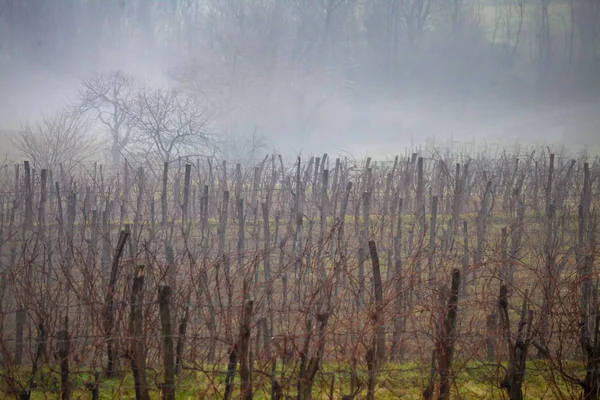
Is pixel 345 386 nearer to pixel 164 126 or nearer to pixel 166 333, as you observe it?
pixel 166 333

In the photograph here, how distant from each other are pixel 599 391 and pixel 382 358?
180 centimetres

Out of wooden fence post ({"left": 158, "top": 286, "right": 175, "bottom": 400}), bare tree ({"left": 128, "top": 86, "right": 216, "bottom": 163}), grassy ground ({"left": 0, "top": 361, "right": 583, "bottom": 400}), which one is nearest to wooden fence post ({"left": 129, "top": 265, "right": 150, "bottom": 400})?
wooden fence post ({"left": 158, "top": 286, "right": 175, "bottom": 400})

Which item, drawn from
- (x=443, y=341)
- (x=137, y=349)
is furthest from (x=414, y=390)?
(x=137, y=349)

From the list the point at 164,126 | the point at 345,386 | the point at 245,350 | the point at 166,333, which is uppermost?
the point at 164,126

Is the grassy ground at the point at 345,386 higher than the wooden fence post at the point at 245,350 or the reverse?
the reverse

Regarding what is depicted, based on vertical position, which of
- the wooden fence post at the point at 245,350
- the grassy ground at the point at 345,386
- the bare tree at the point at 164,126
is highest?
the bare tree at the point at 164,126

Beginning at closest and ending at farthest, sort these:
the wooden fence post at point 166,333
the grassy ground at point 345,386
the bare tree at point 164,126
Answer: the wooden fence post at point 166,333
the grassy ground at point 345,386
the bare tree at point 164,126

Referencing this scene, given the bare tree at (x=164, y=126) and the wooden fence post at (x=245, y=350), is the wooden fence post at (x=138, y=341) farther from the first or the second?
the bare tree at (x=164, y=126)

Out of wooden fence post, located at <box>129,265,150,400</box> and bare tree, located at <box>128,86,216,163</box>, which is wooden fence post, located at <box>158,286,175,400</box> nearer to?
wooden fence post, located at <box>129,265,150,400</box>

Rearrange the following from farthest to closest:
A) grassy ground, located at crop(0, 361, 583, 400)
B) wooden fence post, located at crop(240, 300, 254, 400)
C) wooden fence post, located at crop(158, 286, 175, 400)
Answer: grassy ground, located at crop(0, 361, 583, 400) → wooden fence post, located at crop(158, 286, 175, 400) → wooden fence post, located at crop(240, 300, 254, 400)

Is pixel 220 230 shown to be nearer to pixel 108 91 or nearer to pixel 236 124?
pixel 108 91

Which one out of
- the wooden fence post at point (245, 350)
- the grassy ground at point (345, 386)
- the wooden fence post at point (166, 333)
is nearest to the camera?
the wooden fence post at point (245, 350)

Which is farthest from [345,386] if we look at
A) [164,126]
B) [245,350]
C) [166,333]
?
[164,126]

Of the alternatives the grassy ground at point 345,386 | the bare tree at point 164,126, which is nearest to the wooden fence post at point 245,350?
the grassy ground at point 345,386
